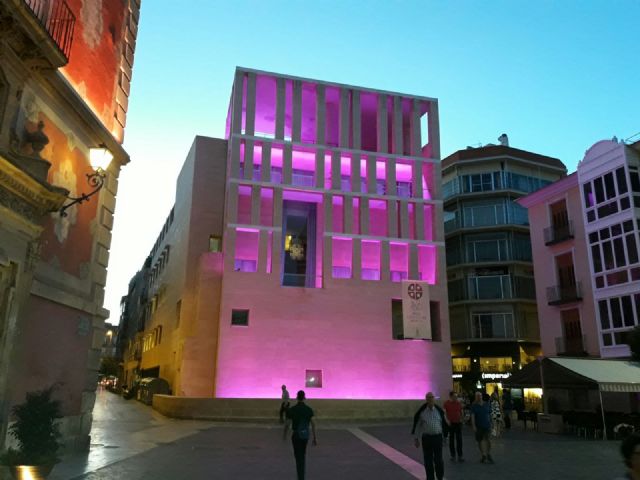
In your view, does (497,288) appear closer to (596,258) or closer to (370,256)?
(370,256)

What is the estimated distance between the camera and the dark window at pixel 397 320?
3419 centimetres

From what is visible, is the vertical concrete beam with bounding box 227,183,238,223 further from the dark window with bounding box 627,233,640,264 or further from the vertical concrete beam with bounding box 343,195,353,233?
the dark window with bounding box 627,233,640,264

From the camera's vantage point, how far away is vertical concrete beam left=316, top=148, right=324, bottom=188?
34300mm

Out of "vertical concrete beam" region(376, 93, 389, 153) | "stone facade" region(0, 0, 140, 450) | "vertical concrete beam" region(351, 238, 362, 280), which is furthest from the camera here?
"vertical concrete beam" region(376, 93, 389, 153)

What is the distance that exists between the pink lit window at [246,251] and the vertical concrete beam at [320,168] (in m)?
5.12

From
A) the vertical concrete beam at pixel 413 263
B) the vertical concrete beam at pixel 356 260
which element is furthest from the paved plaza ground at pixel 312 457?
the vertical concrete beam at pixel 413 263

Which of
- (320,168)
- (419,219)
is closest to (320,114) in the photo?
(320,168)

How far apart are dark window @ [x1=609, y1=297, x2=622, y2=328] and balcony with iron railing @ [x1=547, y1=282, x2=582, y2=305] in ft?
7.32

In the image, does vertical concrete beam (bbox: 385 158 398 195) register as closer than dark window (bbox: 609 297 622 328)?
No

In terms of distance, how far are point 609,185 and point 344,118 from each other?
16.5m

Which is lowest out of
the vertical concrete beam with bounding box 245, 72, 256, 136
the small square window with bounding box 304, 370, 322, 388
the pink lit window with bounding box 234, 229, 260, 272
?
the small square window with bounding box 304, 370, 322, 388

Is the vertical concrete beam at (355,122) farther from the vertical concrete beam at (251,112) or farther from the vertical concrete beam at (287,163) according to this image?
the vertical concrete beam at (251,112)

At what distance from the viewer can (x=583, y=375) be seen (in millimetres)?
19047

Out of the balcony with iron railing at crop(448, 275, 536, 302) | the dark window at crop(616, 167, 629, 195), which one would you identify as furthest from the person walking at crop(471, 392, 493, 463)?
the balcony with iron railing at crop(448, 275, 536, 302)
